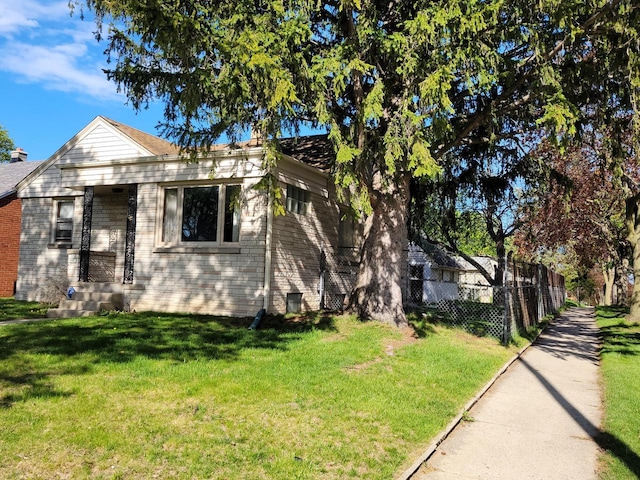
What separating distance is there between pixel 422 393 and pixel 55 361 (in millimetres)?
4808

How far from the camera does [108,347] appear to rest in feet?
25.1

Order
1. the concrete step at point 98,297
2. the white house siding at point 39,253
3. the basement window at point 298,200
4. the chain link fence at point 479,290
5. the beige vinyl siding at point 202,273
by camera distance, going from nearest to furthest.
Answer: the beige vinyl siding at point 202,273, the chain link fence at point 479,290, the concrete step at point 98,297, the basement window at point 298,200, the white house siding at point 39,253

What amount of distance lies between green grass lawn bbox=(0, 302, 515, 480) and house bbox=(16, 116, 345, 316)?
8.48 feet

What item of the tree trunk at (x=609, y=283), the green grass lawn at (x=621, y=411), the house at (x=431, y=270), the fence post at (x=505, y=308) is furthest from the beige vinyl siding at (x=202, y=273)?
the tree trunk at (x=609, y=283)

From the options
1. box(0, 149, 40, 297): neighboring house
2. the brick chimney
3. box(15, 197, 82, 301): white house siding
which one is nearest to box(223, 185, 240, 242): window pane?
box(15, 197, 82, 301): white house siding

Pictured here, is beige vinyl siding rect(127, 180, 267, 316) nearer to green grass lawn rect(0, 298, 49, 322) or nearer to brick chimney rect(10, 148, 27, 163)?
green grass lawn rect(0, 298, 49, 322)

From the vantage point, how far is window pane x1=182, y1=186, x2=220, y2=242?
12484 mm

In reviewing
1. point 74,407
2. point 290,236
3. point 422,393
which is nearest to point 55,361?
point 74,407

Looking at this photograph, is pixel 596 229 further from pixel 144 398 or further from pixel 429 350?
pixel 144 398

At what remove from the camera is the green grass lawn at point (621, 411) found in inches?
190

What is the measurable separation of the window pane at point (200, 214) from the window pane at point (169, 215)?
31cm

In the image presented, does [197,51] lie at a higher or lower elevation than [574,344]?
higher

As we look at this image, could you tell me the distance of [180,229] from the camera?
12.8 meters

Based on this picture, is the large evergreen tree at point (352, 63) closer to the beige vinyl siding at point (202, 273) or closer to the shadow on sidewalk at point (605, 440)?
the beige vinyl siding at point (202, 273)
